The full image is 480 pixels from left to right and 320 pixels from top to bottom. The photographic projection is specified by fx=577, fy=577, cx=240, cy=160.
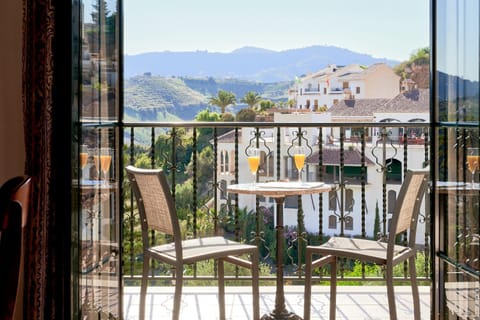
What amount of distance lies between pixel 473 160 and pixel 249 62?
422 inches

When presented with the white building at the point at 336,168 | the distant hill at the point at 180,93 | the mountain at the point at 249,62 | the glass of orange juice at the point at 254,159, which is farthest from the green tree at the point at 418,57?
the glass of orange juice at the point at 254,159

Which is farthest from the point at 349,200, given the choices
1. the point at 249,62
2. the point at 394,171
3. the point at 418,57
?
the point at 418,57

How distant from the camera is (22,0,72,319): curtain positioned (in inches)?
84.6

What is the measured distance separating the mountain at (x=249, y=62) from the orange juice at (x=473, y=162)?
9045mm

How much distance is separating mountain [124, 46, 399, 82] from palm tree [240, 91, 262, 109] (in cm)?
60

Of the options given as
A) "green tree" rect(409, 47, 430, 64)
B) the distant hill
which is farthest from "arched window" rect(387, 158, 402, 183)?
"green tree" rect(409, 47, 430, 64)

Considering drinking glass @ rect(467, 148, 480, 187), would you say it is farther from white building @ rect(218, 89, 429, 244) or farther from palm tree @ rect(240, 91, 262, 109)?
palm tree @ rect(240, 91, 262, 109)

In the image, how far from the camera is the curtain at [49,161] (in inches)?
84.6

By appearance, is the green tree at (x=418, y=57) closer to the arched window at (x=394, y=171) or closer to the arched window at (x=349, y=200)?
the arched window at (x=394, y=171)

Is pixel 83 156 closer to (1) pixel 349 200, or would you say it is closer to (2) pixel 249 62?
(1) pixel 349 200

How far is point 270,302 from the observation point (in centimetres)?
373

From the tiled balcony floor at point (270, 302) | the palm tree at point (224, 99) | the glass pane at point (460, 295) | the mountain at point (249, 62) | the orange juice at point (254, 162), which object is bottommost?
the tiled balcony floor at point (270, 302)

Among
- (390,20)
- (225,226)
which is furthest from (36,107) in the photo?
(390,20)

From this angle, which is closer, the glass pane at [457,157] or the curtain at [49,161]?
the glass pane at [457,157]
